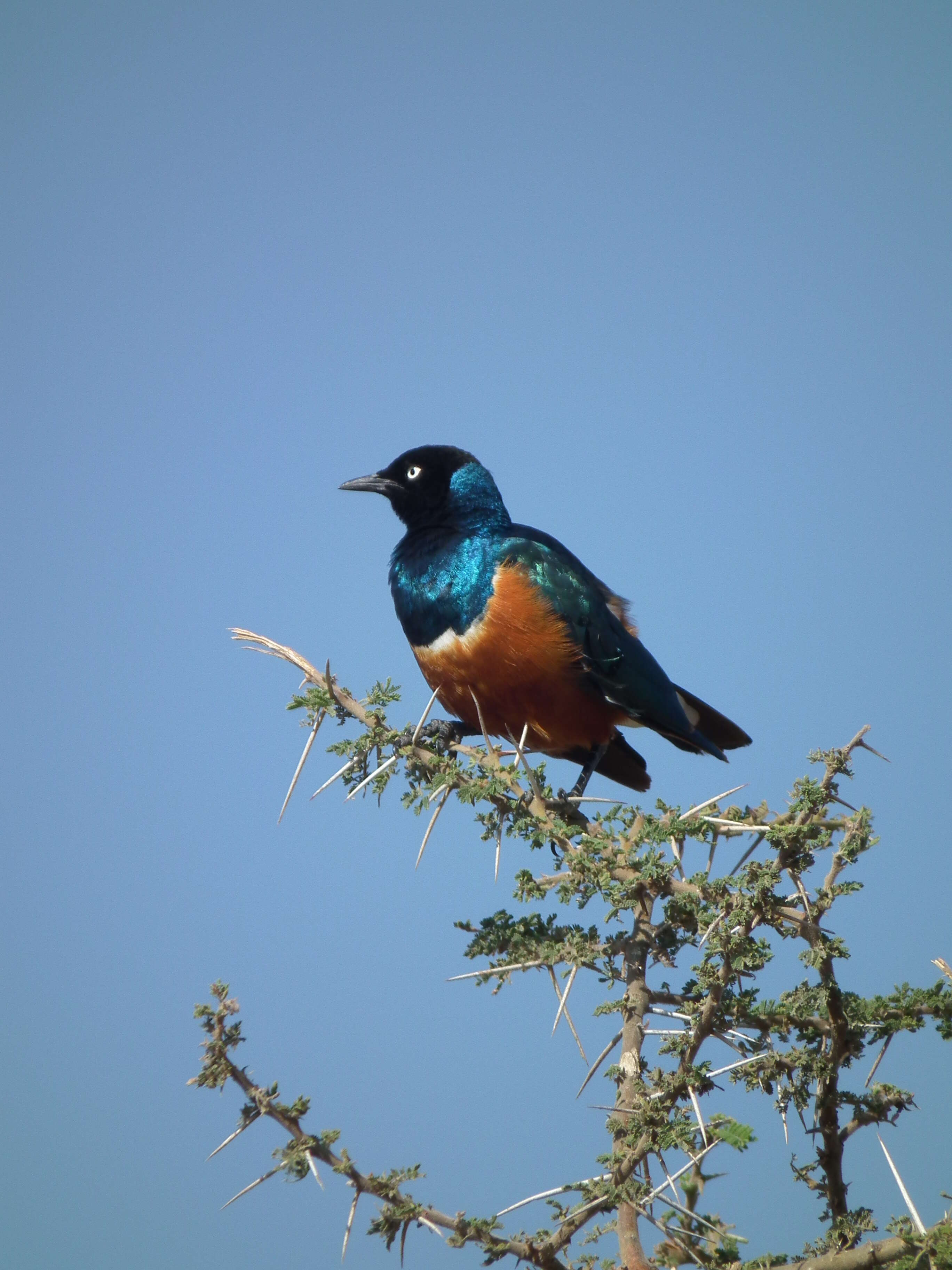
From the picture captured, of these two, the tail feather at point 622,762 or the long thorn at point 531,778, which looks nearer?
the long thorn at point 531,778

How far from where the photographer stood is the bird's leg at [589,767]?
4996 millimetres

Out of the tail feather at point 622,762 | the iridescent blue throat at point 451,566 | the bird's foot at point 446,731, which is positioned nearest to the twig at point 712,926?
the bird's foot at point 446,731

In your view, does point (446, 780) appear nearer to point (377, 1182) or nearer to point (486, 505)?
point (377, 1182)

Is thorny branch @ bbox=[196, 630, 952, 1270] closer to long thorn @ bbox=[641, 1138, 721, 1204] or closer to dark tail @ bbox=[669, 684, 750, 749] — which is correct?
long thorn @ bbox=[641, 1138, 721, 1204]

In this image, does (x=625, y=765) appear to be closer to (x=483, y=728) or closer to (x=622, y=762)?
(x=622, y=762)

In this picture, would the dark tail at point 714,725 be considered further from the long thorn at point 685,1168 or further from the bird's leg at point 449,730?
the long thorn at point 685,1168

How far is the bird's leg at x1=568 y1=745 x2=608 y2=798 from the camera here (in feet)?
16.4

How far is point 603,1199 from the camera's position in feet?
8.50

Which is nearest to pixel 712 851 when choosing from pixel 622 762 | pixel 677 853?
pixel 677 853

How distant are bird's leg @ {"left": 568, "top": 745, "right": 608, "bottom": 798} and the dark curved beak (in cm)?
159

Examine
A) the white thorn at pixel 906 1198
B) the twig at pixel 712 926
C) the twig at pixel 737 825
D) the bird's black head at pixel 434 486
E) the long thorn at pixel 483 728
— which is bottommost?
the white thorn at pixel 906 1198

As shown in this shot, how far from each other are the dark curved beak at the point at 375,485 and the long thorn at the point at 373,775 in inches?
90.0

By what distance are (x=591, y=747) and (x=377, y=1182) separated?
2860mm

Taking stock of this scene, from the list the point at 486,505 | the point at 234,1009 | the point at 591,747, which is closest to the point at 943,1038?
the point at 234,1009
